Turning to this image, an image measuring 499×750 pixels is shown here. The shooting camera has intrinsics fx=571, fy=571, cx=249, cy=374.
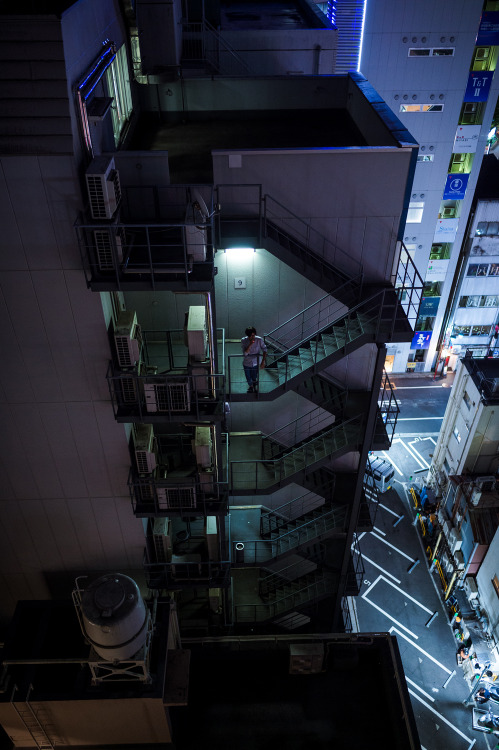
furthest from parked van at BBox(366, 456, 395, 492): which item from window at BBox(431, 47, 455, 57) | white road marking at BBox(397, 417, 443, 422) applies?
window at BBox(431, 47, 455, 57)

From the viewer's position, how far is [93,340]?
12.5 m

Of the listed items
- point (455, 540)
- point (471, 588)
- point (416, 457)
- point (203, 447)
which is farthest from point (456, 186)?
point (203, 447)

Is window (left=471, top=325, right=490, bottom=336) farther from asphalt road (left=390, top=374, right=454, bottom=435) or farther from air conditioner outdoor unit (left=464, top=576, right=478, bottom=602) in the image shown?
air conditioner outdoor unit (left=464, top=576, right=478, bottom=602)

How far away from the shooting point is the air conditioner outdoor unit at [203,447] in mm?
14391

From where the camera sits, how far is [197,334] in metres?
12.6

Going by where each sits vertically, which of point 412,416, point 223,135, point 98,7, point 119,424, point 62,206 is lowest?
point 412,416

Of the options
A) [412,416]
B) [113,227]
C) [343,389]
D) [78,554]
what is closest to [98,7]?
[113,227]

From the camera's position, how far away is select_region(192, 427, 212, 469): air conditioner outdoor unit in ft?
47.2

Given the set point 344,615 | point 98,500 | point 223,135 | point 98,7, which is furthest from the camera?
point 344,615

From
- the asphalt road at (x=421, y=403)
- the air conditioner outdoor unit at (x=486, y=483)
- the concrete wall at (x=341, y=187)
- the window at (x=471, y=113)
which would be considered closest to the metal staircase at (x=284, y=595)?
the air conditioner outdoor unit at (x=486, y=483)

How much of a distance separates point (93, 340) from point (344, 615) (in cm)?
1537

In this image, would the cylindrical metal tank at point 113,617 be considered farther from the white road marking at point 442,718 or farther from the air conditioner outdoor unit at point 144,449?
the white road marking at point 442,718

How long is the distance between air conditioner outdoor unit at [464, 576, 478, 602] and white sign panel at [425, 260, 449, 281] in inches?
744

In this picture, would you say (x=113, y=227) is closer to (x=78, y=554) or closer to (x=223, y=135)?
(x=223, y=135)
